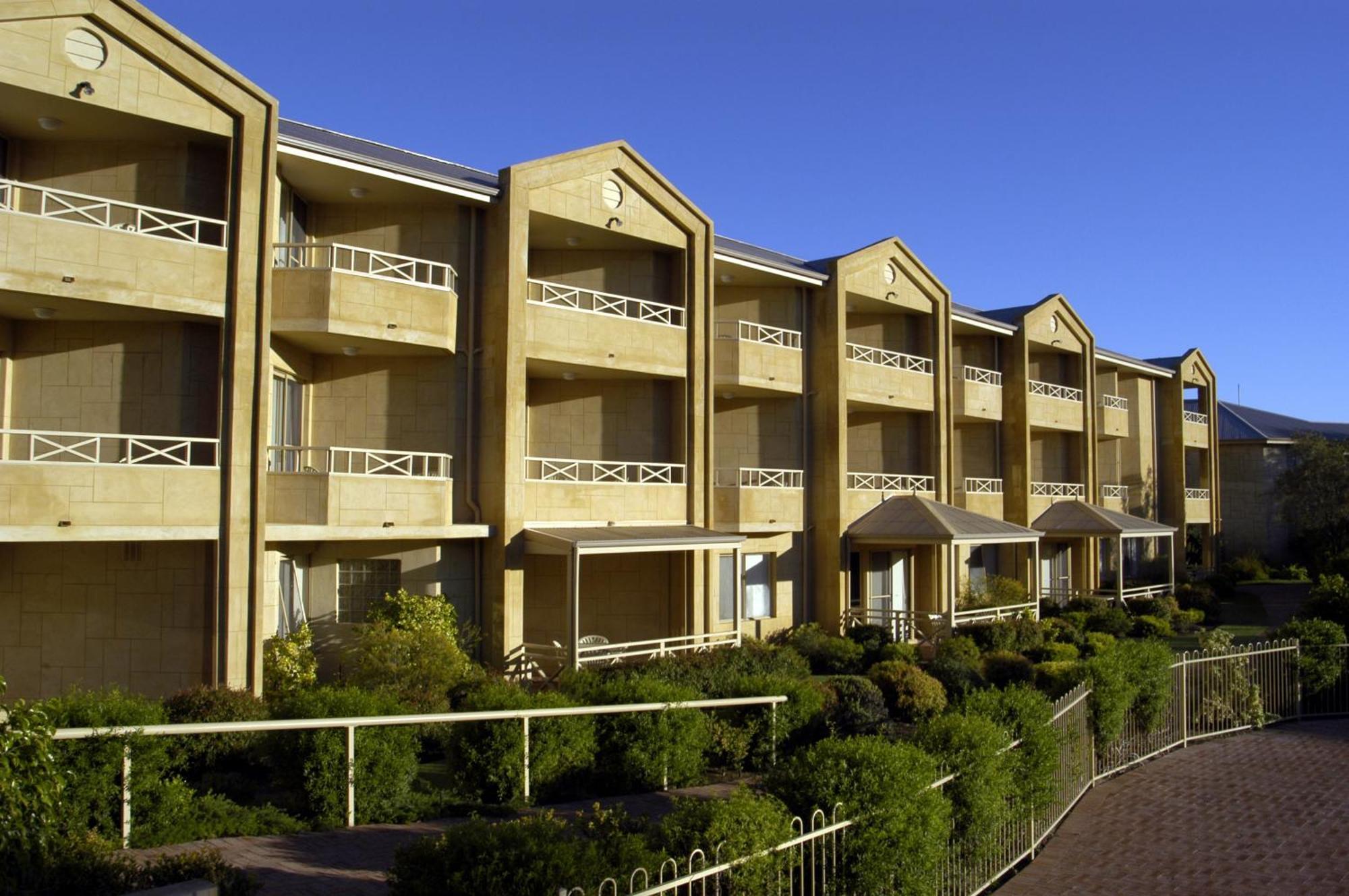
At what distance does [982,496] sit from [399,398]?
2159cm

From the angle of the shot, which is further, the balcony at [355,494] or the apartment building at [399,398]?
the balcony at [355,494]

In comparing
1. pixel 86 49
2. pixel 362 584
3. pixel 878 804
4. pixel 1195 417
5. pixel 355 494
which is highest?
pixel 86 49

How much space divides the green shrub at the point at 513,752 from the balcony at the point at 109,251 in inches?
362

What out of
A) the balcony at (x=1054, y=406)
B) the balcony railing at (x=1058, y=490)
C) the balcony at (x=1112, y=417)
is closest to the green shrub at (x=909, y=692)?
the balcony railing at (x=1058, y=490)

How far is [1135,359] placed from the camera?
156 feet

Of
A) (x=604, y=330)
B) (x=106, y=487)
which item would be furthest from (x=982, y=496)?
(x=106, y=487)

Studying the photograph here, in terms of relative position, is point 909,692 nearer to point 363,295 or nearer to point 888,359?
point 363,295

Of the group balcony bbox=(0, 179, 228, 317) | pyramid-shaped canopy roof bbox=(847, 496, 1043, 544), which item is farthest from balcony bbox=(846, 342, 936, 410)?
balcony bbox=(0, 179, 228, 317)

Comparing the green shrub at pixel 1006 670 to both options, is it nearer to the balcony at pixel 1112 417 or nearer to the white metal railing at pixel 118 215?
the white metal railing at pixel 118 215

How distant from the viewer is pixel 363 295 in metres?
20.8

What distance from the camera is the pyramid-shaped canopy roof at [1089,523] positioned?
125 ft

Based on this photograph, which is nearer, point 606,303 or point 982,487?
point 606,303

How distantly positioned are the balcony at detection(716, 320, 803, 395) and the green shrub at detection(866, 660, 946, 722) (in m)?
9.57

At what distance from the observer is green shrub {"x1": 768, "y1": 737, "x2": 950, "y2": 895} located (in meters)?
8.88
